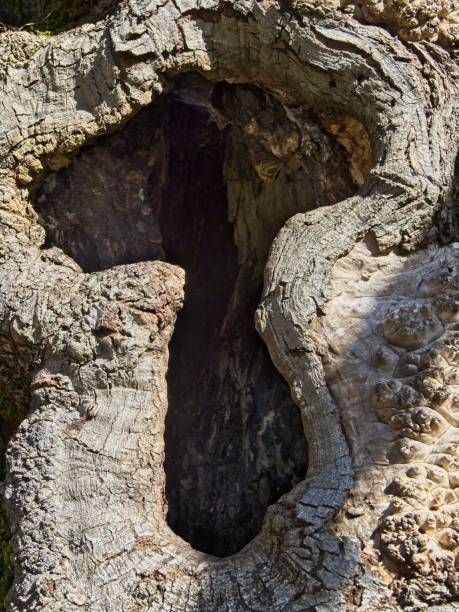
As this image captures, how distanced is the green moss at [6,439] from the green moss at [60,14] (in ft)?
4.02

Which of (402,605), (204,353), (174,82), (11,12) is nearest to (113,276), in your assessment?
(204,353)

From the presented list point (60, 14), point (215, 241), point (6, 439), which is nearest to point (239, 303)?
point (215, 241)

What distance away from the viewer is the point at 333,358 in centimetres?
196

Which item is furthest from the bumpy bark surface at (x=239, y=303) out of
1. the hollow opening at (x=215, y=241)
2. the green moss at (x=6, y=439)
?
the green moss at (x=6, y=439)

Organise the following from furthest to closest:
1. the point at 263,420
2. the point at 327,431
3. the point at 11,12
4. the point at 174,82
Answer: the point at 11,12, the point at 174,82, the point at 263,420, the point at 327,431

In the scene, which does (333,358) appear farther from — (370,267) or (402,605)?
(402,605)

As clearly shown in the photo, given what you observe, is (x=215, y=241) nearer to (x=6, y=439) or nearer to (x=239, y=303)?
(x=239, y=303)

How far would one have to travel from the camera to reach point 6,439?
250cm

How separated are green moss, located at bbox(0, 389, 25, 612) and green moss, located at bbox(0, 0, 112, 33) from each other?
1224 millimetres

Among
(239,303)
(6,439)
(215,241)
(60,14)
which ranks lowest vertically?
(6,439)

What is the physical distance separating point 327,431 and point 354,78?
1025mm

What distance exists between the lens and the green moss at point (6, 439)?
86.9 inches

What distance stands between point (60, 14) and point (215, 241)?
93cm

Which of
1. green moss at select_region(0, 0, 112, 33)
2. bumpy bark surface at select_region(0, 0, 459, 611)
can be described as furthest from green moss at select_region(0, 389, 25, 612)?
green moss at select_region(0, 0, 112, 33)
